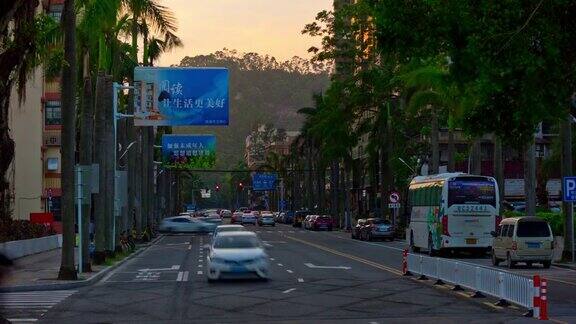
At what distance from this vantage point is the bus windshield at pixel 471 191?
43906 mm

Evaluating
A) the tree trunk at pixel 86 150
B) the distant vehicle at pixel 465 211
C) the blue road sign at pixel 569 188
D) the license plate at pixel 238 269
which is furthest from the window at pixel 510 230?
the tree trunk at pixel 86 150

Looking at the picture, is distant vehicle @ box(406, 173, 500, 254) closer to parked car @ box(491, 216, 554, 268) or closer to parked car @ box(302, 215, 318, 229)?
parked car @ box(491, 216, 554, 268)

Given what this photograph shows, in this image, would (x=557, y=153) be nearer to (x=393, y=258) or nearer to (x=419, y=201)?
(x=419, y=201)

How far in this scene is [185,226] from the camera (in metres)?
85.1

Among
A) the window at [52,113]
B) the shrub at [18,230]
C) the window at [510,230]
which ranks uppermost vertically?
the window at [52,113]

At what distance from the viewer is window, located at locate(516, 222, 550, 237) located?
3478 cm

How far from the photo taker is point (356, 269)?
35344 millimetres

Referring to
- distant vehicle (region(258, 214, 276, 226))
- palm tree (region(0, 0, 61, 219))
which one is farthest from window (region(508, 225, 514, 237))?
distant vehicle (region(258, 214, 276, 226))

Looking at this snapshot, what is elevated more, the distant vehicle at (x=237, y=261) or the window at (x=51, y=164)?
the window at (x=51, y=164)

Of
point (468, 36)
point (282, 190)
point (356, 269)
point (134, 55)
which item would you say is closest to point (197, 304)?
point (468, 36)

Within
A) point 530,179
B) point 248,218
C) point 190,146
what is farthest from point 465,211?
point 248,218

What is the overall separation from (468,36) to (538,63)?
Answer: 1398mm

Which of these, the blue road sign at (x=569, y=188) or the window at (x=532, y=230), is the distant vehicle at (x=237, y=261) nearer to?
the window at (x=532, y=230)

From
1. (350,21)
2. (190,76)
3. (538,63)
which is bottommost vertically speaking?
(538,63)
